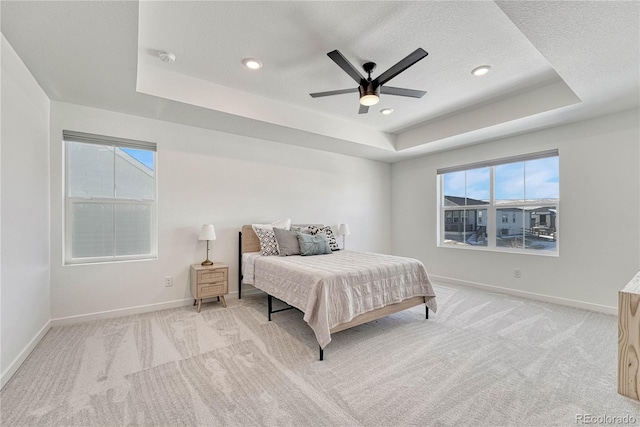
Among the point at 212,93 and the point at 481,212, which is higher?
the point at 212,93

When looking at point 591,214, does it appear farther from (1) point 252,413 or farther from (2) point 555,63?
(1) point 252,413

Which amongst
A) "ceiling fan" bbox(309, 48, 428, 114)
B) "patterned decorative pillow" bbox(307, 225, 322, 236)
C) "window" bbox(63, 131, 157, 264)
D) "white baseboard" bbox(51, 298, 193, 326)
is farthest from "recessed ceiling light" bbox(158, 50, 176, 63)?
"white baseboard" bbox(51, 298, 193, 326)

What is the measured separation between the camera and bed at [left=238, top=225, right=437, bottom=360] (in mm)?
2369

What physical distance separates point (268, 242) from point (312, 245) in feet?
2.00

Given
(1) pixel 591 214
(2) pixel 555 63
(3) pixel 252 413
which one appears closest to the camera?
(3) pixel 252 413

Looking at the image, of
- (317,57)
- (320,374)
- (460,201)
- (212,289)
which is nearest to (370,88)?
(317,57)

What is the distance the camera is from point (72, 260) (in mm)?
3074

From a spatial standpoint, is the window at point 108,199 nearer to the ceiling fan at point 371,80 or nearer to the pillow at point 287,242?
the pillow at point 287,242

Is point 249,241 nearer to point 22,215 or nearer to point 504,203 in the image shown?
point 22,215

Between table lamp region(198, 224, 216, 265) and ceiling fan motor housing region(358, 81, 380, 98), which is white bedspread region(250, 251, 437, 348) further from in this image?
ceiling fan motor housing region(358, 81, 380, 98)

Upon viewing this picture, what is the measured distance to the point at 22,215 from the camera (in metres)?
2.25

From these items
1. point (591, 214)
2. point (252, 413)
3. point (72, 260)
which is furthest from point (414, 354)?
point (72, 260)

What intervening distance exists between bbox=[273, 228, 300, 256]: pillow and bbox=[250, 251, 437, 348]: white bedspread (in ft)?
0.76

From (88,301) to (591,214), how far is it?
243 inches
